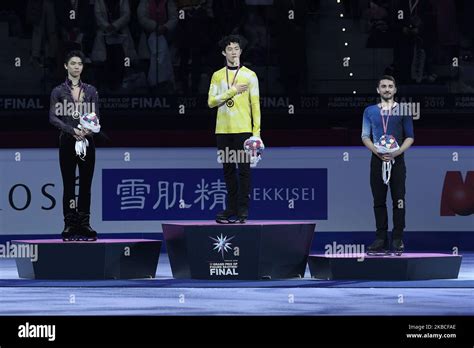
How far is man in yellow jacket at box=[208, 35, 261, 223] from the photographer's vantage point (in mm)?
14383

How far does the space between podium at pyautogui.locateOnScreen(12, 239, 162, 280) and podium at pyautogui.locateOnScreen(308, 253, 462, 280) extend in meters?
1.92

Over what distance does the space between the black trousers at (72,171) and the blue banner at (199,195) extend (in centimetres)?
407

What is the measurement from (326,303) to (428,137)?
678 centimetres

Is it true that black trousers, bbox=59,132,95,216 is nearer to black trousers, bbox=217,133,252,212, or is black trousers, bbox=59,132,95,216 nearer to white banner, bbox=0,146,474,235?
black trousers, bbox=217,133,252,212

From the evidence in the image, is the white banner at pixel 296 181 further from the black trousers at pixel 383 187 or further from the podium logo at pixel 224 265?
the black trousers at pixel 383 187

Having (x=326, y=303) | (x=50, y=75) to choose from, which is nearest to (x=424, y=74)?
(x=50, y=75)

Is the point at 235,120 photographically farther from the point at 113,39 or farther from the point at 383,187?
the point at 113,39

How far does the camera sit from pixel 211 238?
1444cm

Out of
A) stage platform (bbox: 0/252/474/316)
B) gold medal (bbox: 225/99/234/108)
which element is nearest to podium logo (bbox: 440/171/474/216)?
stage platform (bbox: 0/252/474/316)

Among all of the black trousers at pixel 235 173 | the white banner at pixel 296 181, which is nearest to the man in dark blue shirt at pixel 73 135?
the black trousers at pixel 235 173

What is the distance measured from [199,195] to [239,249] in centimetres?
428
